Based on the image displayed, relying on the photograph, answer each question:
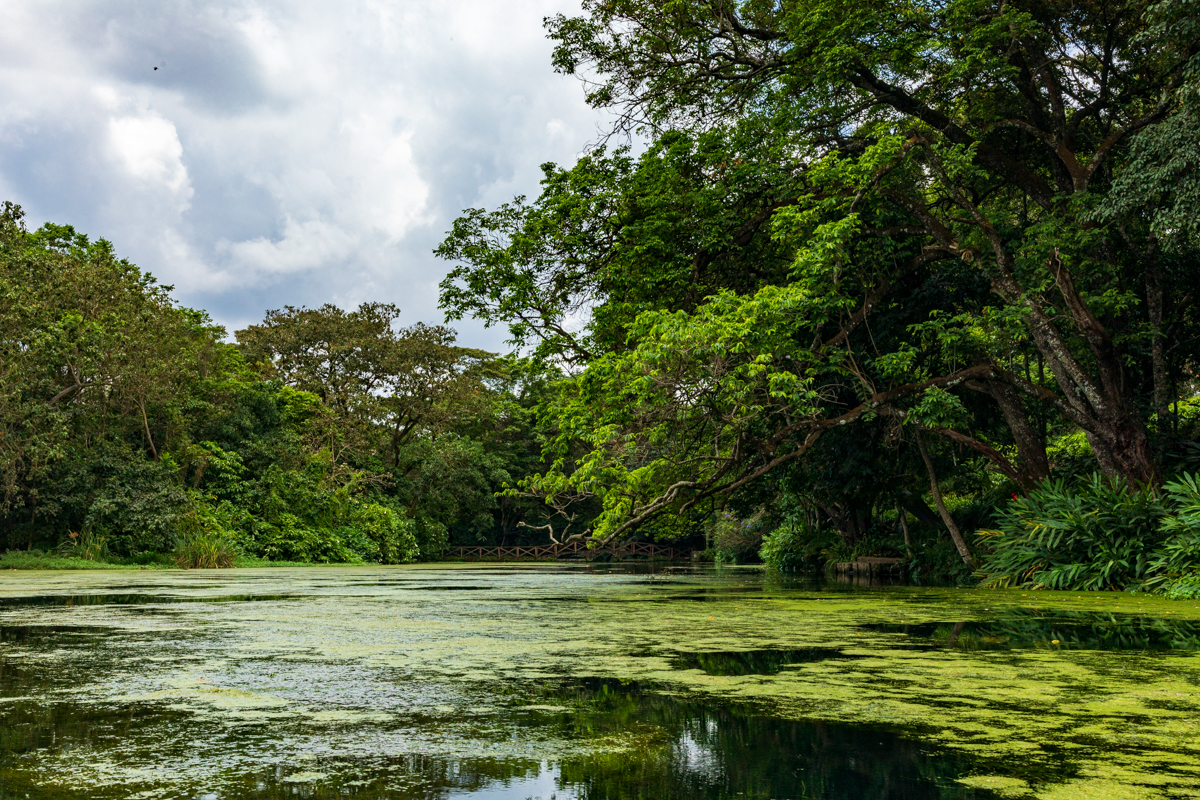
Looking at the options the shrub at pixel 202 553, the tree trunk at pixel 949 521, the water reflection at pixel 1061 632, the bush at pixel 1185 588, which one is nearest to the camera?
the water reflection at pixel 1061 632

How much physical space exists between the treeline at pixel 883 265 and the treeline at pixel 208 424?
8.41 feet

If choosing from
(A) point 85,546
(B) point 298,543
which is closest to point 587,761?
(A) point 85,546

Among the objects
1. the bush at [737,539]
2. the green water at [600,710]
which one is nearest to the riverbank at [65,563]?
the green water at [600,710]

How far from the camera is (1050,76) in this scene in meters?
9.55

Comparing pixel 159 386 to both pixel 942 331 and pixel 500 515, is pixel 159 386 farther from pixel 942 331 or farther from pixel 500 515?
pixel 500 515

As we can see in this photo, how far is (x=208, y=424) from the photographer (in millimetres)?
20641

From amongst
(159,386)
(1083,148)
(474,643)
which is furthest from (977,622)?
(159,386)

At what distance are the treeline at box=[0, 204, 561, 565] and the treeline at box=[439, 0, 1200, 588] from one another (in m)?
2.56

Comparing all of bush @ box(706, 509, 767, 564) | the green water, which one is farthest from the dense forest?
bush @ box(706, 509, 767, 564)

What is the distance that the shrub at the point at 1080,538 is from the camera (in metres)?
8.23

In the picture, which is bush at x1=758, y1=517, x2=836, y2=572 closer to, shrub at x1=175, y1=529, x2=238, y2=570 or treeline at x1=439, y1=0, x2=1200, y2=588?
treeline at x1=439, y1=0, x2=1200, y2=588

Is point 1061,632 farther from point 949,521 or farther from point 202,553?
point 202,553

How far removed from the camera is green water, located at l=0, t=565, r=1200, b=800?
5.45ft

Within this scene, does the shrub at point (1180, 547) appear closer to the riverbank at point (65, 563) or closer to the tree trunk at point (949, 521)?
the tree trunk at point (949, 521)
